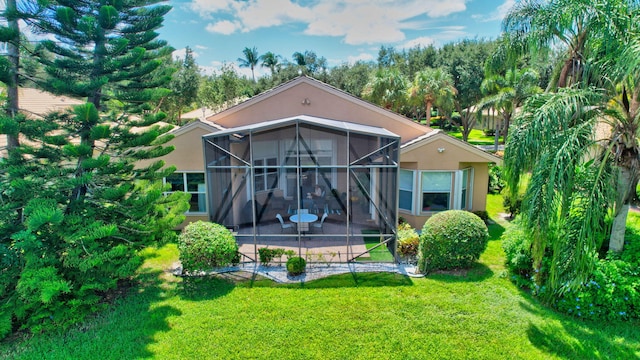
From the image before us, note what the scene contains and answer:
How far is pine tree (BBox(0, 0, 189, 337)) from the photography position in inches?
273

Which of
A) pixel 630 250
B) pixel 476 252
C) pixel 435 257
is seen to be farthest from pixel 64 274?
pixel 630 250

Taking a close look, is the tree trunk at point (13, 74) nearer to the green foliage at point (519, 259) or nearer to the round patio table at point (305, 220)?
the round patio table at point (305, 220)

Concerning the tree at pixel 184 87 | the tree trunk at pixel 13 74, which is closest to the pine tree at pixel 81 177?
the tree trunk at pixel 13 74

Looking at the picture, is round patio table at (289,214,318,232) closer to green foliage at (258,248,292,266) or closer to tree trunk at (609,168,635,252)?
green foliage at (258,248,292,266)

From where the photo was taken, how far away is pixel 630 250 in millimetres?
7695

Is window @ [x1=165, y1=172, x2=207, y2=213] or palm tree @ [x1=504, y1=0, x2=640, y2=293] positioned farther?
window @ [x1=165, y1=172, x2=207, y2=213]

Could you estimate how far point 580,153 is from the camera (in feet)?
20.1

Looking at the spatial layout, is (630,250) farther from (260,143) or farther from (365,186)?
(260,143)

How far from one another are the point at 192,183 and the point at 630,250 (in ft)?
44.5

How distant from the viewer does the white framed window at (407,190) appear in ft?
43.7

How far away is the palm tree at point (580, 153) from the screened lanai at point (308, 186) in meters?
4.03

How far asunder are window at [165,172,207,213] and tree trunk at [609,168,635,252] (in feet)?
41.2

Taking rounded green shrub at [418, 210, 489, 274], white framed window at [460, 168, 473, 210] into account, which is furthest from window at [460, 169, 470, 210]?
rounded green shrub at [418, 210, 489, 274]

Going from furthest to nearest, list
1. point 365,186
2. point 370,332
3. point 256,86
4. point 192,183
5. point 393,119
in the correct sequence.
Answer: point 256,86
point 393,119
point 192,183
point 365,186
point 370,332
